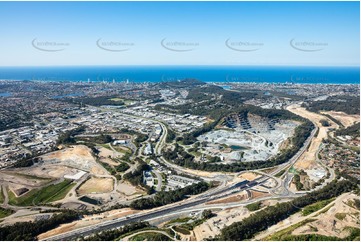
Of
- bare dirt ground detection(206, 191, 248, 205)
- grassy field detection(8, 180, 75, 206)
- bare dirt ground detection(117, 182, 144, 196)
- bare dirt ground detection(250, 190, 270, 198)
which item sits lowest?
grassy field detection(8, 180, 75, 206)

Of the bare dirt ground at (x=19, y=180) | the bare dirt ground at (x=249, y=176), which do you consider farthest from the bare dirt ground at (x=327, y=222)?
the bare dirt ground at (x=19, y=180)

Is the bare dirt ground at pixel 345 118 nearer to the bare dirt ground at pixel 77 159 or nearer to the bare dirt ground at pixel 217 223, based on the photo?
the bare dirt ground at pixel 217 223

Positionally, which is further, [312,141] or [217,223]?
[312,141]

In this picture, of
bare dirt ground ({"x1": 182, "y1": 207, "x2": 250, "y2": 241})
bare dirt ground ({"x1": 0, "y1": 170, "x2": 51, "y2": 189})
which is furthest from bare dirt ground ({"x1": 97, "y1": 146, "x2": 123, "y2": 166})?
bare dirt ground ({"x1": 182, "y1": 207, "x2": 250, "y2": 241})

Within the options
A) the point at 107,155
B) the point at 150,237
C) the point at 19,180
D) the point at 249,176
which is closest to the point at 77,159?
the point at 107,155

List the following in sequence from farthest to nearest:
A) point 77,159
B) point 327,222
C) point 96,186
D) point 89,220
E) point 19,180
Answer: point 77,159 → point 19,180 → point 96,186 → point 89,220 → point 327,222

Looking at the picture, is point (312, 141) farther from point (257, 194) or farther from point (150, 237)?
point (150, 237)

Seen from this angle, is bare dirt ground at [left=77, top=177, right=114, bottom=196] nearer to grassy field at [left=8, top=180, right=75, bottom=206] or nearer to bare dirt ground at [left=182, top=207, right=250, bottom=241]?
grassy field at [left=8, top=180, right=75, bottom=206]
